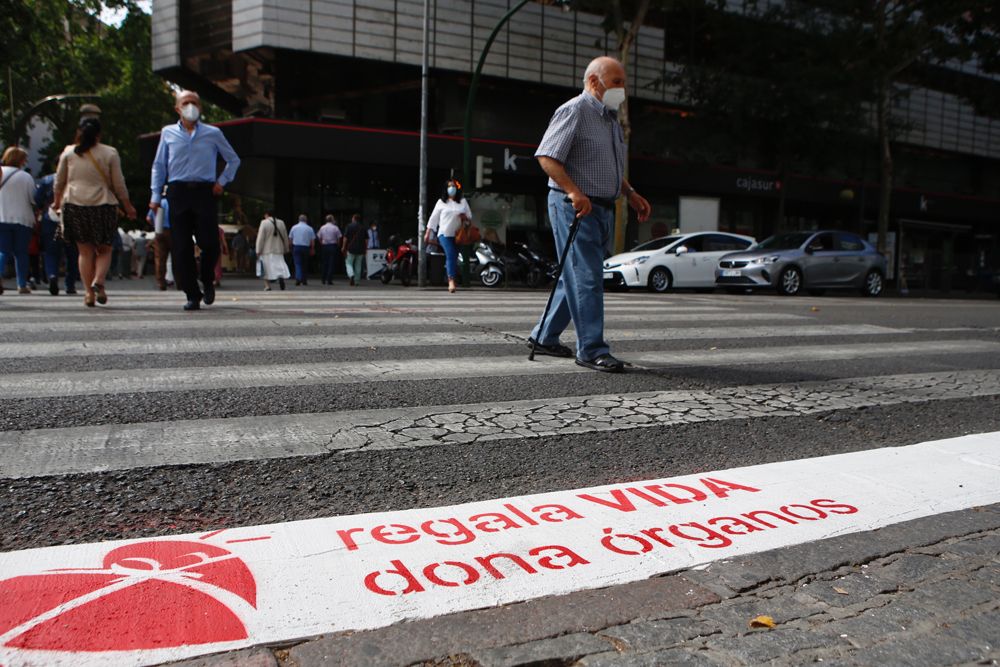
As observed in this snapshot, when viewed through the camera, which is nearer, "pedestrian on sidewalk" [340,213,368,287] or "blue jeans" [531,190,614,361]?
"blue jeans" [531,190,614,361]

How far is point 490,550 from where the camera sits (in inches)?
90.1

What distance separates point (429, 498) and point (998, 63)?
3029 centimetres

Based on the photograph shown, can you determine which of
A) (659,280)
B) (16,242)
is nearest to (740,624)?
(16,242)

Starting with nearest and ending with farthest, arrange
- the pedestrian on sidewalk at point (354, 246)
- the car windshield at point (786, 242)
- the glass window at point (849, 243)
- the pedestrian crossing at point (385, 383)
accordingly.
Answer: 1. the pedestrian crossing at point (385, 383)
2. the car windshield at point (786, 242)
3. the pedestrian on sidewalk at point (354, 246)
4. the glass window at point (849, 243)

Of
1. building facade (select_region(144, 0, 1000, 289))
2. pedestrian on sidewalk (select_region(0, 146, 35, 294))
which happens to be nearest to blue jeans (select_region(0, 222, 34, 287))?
pedestrian on sidewalk (select_region(0, 146, 35, 294))

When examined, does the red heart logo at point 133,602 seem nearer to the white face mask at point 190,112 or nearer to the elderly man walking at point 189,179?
the elderly man walking at point 189,179

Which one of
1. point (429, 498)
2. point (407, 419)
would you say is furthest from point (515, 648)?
point (407, 419)

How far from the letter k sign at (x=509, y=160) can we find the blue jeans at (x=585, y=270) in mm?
19334

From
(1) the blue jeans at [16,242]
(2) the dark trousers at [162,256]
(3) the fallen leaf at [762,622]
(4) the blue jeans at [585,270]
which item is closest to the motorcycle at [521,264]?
(2) the dark trousers at [162,256]

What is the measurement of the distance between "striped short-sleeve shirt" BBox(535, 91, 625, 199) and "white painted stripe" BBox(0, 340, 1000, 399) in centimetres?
115

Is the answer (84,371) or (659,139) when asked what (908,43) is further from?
(84,371)

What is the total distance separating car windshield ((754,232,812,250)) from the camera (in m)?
18.4

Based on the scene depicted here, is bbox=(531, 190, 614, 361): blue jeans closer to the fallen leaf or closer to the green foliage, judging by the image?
the fallen leaf

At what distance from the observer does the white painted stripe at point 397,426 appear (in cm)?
300
